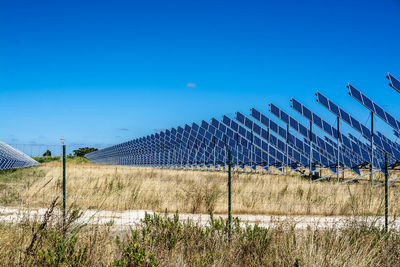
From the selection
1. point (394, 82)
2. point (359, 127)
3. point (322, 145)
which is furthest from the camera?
point (322, 145)

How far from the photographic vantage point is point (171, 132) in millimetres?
45781

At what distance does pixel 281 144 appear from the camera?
2645cm

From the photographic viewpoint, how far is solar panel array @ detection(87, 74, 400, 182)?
1906 cm

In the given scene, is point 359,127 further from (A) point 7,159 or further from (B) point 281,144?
(A) point 7,159

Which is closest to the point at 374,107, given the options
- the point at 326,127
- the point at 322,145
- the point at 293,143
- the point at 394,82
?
the point at 394,82

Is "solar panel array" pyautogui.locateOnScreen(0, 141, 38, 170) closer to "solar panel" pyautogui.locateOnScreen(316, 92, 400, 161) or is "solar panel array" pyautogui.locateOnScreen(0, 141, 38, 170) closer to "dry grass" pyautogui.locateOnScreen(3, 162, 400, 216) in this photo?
"dry grass" pyautogui.locateOnScreen(3, 162, 400, 216)

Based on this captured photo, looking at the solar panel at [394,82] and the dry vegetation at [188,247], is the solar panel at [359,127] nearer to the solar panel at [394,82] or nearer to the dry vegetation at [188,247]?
the solar panel at [394,82]

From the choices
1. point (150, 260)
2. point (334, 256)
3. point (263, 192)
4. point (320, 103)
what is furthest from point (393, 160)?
point (150, 260)

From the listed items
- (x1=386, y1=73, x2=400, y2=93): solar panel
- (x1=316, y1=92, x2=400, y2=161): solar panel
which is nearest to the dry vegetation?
(x1=386, y1=73, x2=400, y2=93): solar panel

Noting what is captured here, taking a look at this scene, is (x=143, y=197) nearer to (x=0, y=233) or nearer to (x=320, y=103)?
(x=0, y=233)

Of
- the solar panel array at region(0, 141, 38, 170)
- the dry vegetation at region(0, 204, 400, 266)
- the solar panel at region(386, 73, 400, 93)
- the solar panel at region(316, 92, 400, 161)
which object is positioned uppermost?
the solar panel at region(386, 73, 400, 93)

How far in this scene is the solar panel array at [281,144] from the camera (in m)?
19.1

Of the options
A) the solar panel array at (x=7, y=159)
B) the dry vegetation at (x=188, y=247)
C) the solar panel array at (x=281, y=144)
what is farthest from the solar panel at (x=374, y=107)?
the solar panel array at (x=7, y=159)

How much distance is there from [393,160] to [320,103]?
4.29 metres
